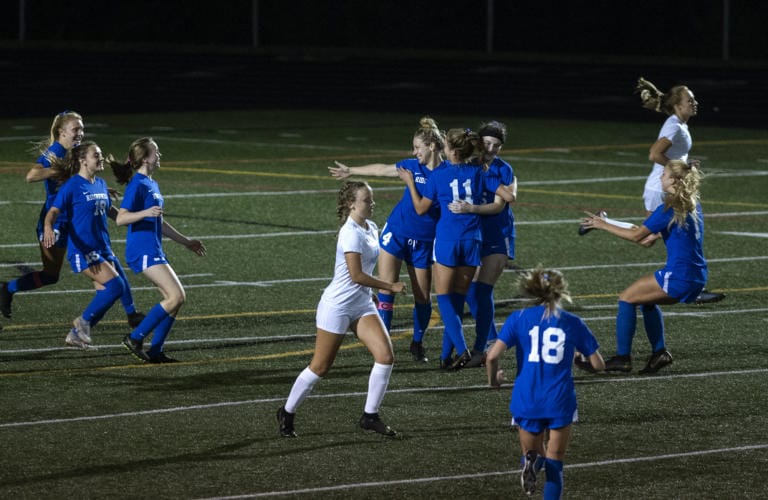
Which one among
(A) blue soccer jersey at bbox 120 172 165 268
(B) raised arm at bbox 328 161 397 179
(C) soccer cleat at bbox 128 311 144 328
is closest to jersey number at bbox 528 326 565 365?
(B) raised arm at bbox 328 161 397 179

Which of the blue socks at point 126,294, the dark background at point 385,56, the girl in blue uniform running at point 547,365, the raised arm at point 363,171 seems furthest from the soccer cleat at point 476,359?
the dark background at point 385,56

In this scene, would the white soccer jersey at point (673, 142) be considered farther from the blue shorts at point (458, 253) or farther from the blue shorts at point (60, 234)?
the blue shorts at point (60, 234)

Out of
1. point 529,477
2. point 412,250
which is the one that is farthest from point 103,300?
point 529,477

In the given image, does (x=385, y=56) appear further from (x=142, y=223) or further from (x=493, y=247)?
(x=142, y=223)

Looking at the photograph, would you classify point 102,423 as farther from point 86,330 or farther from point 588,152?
point 588,152

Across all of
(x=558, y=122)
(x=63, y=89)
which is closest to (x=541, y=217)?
(x=558, y=122)

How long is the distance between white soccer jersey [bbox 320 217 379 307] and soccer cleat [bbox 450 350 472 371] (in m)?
2.18

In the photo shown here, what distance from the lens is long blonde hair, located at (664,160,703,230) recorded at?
1201 centimetres

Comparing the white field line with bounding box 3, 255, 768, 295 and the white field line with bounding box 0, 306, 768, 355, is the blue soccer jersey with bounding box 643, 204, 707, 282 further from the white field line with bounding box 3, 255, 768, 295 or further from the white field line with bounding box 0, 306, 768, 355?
the white field line with bounding box 3, 255, 768, 295

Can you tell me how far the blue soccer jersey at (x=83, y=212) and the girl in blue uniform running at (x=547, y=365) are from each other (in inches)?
228

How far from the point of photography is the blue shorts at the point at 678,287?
1248 cm

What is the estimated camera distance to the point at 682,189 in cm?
1205

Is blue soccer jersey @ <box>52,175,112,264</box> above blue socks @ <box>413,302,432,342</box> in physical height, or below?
above

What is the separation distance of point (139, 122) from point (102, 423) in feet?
92.2
